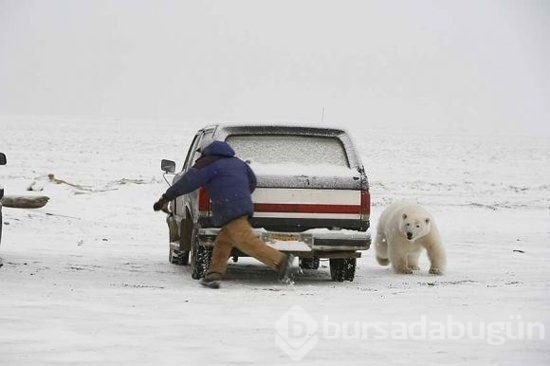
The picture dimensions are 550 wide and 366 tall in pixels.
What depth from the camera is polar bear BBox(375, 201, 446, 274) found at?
11047 mm

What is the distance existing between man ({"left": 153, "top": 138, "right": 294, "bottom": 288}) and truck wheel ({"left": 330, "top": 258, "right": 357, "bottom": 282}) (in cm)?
106

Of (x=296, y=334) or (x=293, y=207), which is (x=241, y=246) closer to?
(x=293, y=207)

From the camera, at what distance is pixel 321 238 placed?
31.0 feet

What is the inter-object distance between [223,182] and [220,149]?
38cm

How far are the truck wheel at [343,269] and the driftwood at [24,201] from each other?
9.00 m

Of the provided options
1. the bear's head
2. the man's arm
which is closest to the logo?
the man's arm

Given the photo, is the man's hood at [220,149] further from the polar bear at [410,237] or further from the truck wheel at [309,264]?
the truck wheel at [309,264]

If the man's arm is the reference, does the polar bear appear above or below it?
below

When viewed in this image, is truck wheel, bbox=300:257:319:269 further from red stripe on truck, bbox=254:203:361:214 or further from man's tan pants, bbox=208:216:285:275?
man's tan pants, bbox=208:216:285:275

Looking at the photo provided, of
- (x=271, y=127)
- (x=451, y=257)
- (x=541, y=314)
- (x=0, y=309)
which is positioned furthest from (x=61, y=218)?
(x=541, y=314)

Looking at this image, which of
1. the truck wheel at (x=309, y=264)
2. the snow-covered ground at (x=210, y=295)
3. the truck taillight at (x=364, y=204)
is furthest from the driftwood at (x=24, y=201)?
the truck taillight at (x=364, y=204)

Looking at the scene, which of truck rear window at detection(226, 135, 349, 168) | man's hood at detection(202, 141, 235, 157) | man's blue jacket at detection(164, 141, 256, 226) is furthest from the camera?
truck rear window at detection(226, 135, 349, 168)

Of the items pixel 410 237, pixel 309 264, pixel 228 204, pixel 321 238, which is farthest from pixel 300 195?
pixel 309 264

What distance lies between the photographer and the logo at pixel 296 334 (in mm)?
5855
